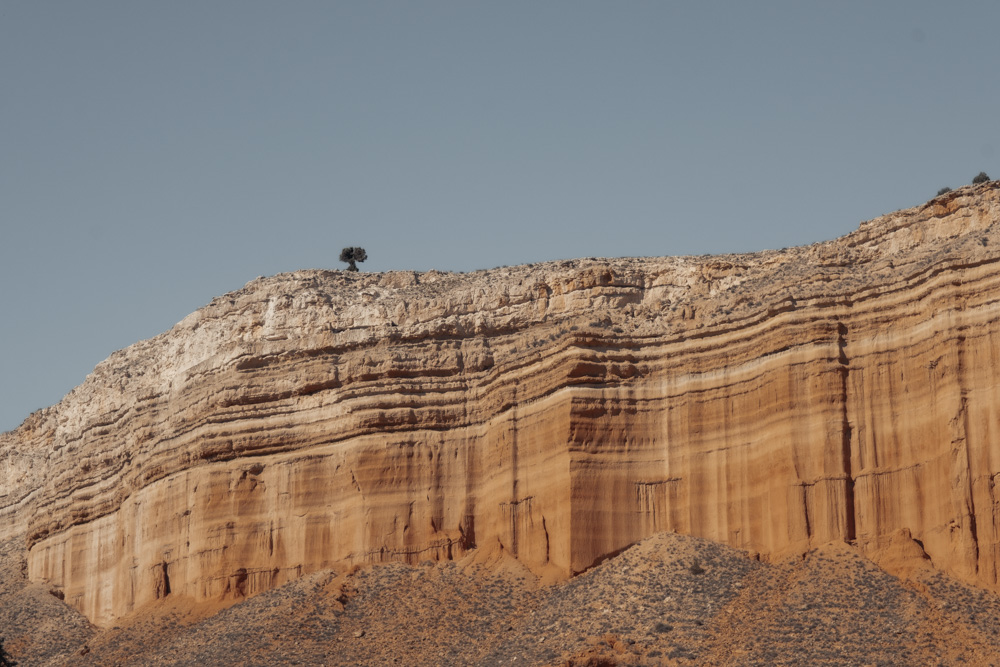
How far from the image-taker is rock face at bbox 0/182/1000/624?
47188mm

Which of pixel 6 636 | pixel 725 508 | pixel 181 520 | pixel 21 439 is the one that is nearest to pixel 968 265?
pixel 725 508

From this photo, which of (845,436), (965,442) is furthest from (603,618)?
(965,442)

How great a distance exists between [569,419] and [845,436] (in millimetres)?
8314

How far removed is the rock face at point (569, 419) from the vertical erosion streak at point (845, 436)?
6 centimetres

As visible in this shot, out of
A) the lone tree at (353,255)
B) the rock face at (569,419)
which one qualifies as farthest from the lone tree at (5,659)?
the lone tree at (353,255)

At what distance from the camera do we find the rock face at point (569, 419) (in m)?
47.2

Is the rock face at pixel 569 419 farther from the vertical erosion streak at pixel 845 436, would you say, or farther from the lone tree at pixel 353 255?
the lone tree at pixel 353 255

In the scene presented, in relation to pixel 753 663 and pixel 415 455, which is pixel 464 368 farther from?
pixel 753 663

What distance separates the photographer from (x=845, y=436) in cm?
4828

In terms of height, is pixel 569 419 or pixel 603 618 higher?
pixel 569 419

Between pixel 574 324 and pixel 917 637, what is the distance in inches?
685

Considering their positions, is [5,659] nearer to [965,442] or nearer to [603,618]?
[603,618]

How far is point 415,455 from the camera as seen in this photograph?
55.4 m

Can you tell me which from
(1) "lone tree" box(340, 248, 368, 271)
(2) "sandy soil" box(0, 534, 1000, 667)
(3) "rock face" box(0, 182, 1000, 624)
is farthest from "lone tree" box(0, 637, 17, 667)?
(1) "lone tree" box(340, 248, 368, 271)
